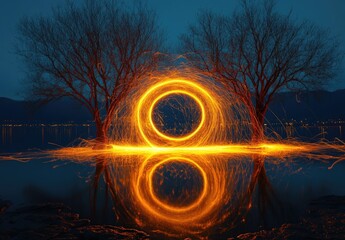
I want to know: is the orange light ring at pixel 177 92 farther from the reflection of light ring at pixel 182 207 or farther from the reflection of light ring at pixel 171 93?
the reflection of light ring at pixel 182 207

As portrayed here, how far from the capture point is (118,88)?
1571 centimetres

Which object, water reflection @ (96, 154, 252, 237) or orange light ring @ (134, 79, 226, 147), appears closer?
water reflection @ (96, 154, 252, 237)

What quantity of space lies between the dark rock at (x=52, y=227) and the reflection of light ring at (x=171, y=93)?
34.0 feet

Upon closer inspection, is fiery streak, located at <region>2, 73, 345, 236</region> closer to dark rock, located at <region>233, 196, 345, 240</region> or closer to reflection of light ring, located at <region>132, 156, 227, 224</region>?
reflection of light ring, located at <region>132, 156, 227, 224</region>

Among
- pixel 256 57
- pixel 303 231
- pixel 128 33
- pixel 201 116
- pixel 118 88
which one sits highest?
pixel 128 33

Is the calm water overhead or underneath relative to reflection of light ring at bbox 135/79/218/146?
underneath

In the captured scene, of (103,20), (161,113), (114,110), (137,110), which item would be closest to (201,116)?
(161,113)

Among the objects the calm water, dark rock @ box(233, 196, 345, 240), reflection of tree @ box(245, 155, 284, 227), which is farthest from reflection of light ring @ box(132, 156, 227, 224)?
dark rock @ box(233, 196, 345, 240)

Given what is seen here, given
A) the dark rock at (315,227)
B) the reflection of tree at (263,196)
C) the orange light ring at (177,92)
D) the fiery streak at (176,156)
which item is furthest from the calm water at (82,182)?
the orange light ring at (177,92)

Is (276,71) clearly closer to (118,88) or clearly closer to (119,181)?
(118,88)

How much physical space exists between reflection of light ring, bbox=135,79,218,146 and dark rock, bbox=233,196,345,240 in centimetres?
989

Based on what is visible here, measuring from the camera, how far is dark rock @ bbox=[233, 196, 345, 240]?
3.94 m

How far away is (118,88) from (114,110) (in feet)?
3.62

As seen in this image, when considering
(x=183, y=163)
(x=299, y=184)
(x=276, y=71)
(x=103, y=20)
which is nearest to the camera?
(x=299, y=184)
